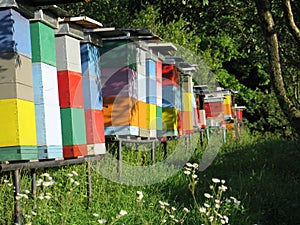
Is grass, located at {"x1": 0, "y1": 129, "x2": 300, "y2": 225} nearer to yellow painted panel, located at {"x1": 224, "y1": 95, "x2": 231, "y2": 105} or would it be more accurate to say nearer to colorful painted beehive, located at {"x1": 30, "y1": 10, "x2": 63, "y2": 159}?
colorful painted beehive, located at {"x1": 30, "y1": 10, "x2": 63, "y2": 159}

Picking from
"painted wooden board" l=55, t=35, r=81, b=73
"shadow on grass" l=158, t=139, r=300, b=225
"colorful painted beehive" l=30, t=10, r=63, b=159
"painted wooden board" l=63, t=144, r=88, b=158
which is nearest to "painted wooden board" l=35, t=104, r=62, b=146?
"colorful painted beehive" l=30, t=10, r=63, b=159

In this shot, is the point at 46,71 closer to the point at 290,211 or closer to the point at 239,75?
the point at 290,211

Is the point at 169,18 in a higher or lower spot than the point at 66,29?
higher

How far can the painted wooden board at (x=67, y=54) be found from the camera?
234 inches

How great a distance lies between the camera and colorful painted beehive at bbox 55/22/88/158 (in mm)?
5914

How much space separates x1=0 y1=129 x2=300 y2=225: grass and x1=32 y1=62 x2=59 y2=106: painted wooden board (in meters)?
0.81

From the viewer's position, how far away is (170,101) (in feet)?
35.6

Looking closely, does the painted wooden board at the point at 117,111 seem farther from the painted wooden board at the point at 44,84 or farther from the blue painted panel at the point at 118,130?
the painted wooden board at the point at 44,84

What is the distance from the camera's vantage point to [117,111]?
7512 millimetres

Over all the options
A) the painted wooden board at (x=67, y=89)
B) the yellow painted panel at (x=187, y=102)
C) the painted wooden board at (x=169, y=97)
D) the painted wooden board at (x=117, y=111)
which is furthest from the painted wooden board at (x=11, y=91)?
the yellow painted panel at (x=187, y=102)

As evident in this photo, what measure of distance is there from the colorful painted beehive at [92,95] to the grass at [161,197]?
45 centimetres

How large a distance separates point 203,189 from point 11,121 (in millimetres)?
4215

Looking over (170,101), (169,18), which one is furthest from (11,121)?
(170,101)

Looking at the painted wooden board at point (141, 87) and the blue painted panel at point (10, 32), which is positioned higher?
the blue painted panel at point (10, 32)
